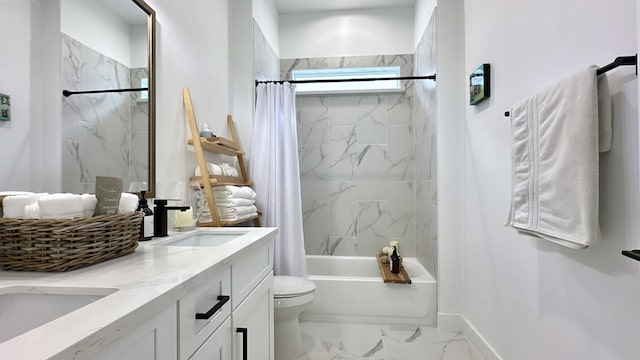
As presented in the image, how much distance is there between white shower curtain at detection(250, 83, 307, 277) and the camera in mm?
2557

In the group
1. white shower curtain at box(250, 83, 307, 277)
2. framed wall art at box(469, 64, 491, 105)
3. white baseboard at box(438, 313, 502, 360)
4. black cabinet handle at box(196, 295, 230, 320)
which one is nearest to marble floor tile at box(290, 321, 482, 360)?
white baseboard at box(438, 313, 502, 360)

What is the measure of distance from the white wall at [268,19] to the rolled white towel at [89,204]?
2.27 m

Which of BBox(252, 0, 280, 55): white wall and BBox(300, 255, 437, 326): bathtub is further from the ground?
BBox(252, 0, 280, 55): white wall

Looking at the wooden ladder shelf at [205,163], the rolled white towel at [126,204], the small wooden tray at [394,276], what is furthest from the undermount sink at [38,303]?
the small wooden tray at [394,276]

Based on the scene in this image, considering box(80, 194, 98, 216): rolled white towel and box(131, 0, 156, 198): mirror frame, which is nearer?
box(80, 194, 98, 216): rolled white towel

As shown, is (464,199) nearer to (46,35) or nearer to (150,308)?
(150,308)

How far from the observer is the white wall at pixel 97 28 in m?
1.18

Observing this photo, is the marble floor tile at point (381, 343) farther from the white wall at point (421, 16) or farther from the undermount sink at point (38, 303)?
the white wall at point (421, 16)

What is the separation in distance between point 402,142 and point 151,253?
2883 millimetres

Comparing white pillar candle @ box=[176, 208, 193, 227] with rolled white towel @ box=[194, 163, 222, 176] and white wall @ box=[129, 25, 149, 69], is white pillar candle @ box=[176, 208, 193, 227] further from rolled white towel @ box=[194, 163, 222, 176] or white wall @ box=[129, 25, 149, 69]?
white wall @ box=[129, 25, 149, 69]

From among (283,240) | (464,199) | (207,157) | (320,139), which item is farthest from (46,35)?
(320,139)

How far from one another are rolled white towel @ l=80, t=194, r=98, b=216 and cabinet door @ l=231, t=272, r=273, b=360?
534mm

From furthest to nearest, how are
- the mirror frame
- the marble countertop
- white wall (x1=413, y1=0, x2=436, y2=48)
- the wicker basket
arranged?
white wall (x1=413, y1=0, x2=436, y2=48), the mirror frame, the wicker basket, the marble countertop

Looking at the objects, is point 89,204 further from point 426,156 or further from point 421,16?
point 421,16
